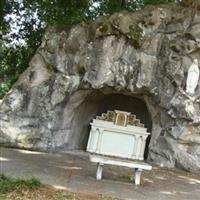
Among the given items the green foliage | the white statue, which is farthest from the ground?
the green foliage

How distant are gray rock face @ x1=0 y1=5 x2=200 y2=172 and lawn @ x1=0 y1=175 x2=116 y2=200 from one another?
5414 millimetres

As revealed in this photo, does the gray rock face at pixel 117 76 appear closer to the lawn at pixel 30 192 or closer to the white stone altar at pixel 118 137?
the white stone altar at pixel 118 137

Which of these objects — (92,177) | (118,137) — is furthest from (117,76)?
(92,177)

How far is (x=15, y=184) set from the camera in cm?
698

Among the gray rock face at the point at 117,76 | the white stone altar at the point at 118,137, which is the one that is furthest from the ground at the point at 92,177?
the white stone altar at the point at 118,137

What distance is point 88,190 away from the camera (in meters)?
7.77

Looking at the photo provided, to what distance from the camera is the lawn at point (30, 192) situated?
6.69 meters

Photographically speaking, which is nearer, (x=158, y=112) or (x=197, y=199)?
(x=197, y=199)

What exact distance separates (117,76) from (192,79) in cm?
214

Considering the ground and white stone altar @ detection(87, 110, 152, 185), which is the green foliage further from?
the ground

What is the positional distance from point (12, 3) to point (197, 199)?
10.8m

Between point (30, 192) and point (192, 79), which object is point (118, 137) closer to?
point (192, 79)

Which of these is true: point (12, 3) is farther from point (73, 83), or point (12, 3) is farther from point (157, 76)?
point (157, 76)

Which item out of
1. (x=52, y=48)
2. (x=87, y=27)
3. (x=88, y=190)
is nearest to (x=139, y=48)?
(x=87, y=27)
